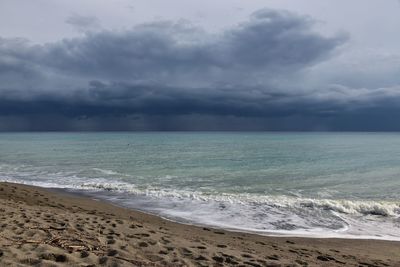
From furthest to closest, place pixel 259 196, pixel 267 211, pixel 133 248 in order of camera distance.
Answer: pixel 259 196 < pixel 267 211 < pixel 133 248

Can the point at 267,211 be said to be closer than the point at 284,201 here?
Yes

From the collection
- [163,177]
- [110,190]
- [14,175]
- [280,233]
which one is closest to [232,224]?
[280,233]

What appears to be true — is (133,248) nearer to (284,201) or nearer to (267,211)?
(267,211)

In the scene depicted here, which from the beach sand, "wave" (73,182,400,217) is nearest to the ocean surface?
"wave" (73,182,400,217)

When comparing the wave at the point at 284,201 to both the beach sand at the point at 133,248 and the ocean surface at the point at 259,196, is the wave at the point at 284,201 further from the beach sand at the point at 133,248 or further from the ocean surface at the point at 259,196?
the beach sand at the point at 133,248

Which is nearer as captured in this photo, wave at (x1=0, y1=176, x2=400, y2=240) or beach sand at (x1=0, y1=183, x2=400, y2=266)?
beach sand at (x1=0, y1=183, x2=400, y2=266)

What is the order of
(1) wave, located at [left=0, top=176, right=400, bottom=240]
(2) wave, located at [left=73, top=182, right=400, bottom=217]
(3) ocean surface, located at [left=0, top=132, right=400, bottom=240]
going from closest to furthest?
1. (1) wave, located at [left=0, top=176, right=400, bottom=240]
2. (3) ocean surface, located at [left=0, top=132, right=400, bottom=240]
3. (2) wave, located at [left=73, top=182, right=400, bottom=217]

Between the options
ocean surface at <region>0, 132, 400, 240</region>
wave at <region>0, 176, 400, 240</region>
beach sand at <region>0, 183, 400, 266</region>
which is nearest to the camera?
beach sand at <region>0, 183, 400, 266</region>

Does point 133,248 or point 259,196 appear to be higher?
point 133,248

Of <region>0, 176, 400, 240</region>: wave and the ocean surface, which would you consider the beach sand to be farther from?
the ocean surface

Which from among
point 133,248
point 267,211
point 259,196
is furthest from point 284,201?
point 133,248

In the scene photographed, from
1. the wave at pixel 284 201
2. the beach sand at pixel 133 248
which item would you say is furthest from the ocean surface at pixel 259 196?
the beach sand at pixel 133 248

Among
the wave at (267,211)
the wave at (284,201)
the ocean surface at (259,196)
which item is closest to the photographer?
the wave at (267,211)

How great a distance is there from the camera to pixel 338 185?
27.2 meters
